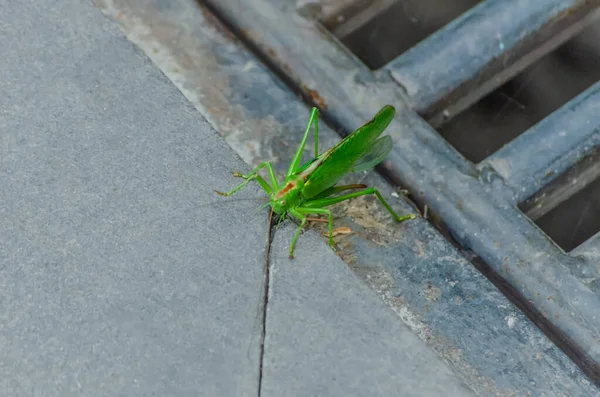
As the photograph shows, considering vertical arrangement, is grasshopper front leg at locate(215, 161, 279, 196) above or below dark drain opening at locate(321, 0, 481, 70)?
below

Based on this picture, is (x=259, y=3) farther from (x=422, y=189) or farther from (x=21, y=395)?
(x=21, y=395)

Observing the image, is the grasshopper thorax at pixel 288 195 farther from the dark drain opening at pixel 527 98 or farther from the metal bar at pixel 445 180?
the dark drain opening at pixel 527 98

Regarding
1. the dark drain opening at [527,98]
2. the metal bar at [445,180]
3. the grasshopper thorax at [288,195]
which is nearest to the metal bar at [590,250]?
the metal bar at [445,180]

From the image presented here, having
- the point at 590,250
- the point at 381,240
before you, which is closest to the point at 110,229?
the point at 381,240

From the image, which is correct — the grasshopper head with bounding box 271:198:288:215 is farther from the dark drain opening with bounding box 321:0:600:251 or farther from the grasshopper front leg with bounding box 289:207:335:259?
the dark drain opening with bounding box 321:0:600:251

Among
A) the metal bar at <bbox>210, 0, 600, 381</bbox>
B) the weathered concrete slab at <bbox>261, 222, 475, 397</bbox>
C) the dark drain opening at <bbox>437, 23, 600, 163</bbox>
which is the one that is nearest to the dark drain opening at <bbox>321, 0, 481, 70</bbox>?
the metal bar at <bbox>210, 0, 600, 381</bbox>

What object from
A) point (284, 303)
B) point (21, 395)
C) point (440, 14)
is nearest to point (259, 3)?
point (440, 14)

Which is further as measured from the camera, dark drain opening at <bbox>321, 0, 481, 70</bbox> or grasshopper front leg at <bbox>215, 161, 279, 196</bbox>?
dark drain opening at <bbox>321, 0, 481, 70</bbox>
